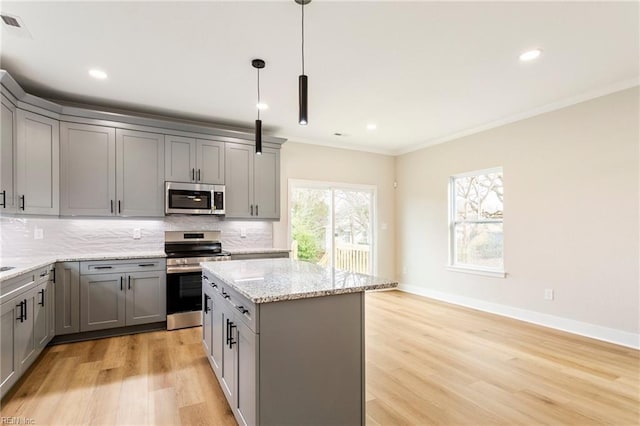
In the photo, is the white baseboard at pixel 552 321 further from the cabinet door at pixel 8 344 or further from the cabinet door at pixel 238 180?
Result: the cabinet door at pixel 8 344

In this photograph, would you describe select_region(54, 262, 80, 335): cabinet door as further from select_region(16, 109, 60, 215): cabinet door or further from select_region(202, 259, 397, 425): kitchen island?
select_region(202, 259, 397, 425): kitchen island

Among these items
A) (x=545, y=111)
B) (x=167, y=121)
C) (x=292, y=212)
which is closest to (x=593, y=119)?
(x=545, y=111)

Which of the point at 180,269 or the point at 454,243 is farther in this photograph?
the point at 454,243

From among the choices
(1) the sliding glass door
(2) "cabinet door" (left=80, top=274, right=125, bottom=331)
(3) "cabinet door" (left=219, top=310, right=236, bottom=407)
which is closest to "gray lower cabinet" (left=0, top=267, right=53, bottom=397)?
(2) "cabinet door" (left=80, top=274, right=125, bottom=331)

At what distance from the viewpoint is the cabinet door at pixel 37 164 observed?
3342mm

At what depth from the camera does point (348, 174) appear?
6.17 metres

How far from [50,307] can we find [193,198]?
1.84m

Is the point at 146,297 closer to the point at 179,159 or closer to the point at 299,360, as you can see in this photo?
the point at 179,159

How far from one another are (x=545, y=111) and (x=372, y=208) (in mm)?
3101

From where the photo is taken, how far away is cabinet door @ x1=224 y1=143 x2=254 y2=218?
474cm

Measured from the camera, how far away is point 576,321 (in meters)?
3.92

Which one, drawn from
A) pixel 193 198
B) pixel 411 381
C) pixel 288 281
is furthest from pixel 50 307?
pixel 411 381

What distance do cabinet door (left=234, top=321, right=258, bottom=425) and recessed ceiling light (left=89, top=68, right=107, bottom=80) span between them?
280 centimetres

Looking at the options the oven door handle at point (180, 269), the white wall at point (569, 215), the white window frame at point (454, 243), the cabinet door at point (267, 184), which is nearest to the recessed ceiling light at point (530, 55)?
the white wall at point (569, 215)
